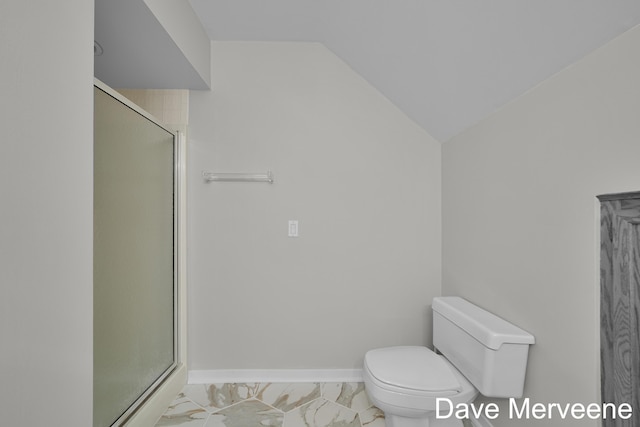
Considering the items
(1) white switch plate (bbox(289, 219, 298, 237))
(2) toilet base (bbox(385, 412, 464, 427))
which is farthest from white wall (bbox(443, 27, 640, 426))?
(1) white switch plate (bbox(289, 219, 298, 237))

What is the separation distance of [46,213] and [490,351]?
1533mm

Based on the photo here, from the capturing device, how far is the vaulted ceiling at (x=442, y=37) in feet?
3.39

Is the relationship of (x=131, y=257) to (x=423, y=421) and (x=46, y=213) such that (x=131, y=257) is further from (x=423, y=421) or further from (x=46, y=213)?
(x=423, y=421)

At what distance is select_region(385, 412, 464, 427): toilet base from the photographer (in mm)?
1539

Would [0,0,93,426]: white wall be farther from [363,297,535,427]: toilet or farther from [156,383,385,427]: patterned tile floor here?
[363,297,535,427]: toilet

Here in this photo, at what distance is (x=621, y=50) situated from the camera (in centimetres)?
94

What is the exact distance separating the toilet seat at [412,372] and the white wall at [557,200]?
11.8 inches

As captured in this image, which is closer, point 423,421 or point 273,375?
point 423,421

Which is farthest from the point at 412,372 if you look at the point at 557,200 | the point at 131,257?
the point at 131,257

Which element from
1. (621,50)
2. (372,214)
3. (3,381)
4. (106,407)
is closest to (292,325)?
(372,214)

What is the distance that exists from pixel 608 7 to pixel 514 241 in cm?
85

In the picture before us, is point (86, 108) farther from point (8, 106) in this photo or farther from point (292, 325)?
point (292, 325)

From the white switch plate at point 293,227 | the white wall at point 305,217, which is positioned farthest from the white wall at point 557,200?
the white switch plate at point 293,227

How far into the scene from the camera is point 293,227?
7.29 feet
